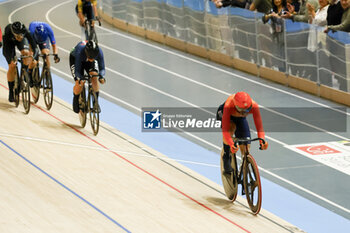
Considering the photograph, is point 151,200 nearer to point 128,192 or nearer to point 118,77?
point 128,192

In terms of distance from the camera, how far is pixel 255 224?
7824 millimetres

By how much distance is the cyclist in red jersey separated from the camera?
299 inches

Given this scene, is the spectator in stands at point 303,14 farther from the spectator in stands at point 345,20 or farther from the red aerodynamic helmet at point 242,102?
the red aerodynamic helmet at point 242,102

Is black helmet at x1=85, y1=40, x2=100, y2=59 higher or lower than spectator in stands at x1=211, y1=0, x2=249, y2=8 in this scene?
higher

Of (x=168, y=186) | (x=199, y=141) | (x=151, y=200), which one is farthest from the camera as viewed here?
(x=199, y=141)

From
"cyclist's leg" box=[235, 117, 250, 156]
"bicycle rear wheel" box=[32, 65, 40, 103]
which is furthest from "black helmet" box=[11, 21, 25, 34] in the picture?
"cyclist's leg" box=[235, 117, 250, 156]

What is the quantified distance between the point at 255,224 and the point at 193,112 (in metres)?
4.87

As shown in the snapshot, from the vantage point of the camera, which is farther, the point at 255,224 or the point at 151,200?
the point at 151,200

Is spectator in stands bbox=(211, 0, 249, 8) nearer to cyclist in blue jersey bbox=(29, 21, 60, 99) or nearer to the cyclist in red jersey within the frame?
cyclist in blue jersey bbox=(29, 21, 60, 99)

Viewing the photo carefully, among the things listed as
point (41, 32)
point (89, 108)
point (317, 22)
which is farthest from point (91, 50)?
point (317, 22)

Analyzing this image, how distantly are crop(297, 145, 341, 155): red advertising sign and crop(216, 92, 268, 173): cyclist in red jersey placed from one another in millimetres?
2483

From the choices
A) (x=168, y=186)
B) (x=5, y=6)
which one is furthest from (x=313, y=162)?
(x=5, y=6)

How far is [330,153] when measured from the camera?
10.3m

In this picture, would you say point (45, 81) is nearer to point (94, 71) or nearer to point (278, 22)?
point (94, 71)
